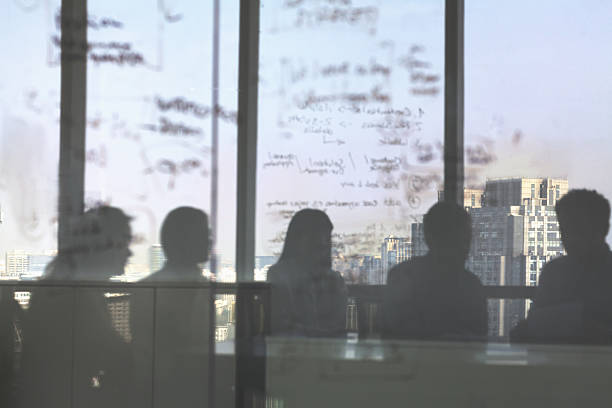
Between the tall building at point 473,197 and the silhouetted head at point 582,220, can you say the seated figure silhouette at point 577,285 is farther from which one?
the tall building at point 473,197

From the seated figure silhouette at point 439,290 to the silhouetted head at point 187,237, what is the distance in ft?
2.33

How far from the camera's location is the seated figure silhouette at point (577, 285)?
6.40 ft

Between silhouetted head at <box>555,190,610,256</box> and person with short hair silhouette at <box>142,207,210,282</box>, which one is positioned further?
person with short hair silhouette at <box>142,207,210,282</box>

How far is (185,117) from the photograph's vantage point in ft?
7.24

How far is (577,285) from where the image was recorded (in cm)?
197

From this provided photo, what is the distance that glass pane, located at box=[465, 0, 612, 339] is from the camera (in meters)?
1.96

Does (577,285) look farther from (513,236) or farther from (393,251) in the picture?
(393,251)

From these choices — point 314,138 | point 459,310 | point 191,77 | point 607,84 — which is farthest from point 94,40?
point 607,84

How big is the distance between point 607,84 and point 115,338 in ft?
6.54

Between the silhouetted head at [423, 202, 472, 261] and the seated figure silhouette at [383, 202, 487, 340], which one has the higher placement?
the silhouetted head at [423, 202, 472, 261]

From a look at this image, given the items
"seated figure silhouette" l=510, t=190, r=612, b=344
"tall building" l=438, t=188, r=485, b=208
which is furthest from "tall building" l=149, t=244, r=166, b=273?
"seated figure silhouette" l=510, t=190, r=612, b=344

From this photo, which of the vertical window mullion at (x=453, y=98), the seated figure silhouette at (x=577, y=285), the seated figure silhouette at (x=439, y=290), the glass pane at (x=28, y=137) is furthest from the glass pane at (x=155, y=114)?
the seated figure silhouette at (x=577, y=285)

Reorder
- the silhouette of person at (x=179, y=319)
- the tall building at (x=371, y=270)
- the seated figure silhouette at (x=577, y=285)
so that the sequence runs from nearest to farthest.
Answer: the seated figure silhouette at (x=577, y=285)
the tall building at (x=371, y=270)
the silhouette of person at (x=179, y=319)

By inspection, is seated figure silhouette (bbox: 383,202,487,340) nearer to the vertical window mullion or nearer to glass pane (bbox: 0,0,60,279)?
the vertical window mullion
